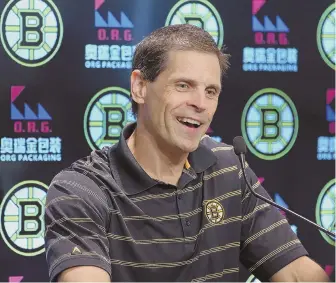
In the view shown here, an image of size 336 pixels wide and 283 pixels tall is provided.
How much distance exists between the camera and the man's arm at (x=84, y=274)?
1.37m

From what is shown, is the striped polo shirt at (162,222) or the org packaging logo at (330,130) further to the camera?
the org packaging logo at (330,130)

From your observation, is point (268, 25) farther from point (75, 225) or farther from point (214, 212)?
point (75, 225)

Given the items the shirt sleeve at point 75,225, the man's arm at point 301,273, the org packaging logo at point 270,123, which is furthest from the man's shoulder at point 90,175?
the org packaging logo at point 270,123

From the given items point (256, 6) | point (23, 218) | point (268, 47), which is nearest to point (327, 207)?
point (268, 47)

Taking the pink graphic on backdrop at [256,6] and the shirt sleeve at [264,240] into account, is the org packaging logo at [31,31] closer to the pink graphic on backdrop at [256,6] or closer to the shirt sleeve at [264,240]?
the pink graphic on backdrop at [256,6]

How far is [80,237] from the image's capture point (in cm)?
144

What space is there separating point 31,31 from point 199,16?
0.63m

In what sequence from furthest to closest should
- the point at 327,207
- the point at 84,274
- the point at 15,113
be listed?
1. the point at 327,207
2. the point at 15,113
3. the point at 84,274

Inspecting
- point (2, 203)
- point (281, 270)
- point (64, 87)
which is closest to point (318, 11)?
point (64, 87)

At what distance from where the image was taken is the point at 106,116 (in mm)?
2391

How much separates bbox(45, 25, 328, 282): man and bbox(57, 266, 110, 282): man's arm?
0.07 meters

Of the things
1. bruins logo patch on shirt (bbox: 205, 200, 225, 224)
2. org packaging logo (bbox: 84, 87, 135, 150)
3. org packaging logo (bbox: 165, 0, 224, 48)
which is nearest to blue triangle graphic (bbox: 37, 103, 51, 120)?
org packaging logo (bbox: 84, 87, 135, 150)

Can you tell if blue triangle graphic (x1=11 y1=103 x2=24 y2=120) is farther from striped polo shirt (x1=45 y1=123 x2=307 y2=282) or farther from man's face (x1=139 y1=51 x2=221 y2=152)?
man's face (x1=139 y1=51 x2=221 y2=152)

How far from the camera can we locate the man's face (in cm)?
160
